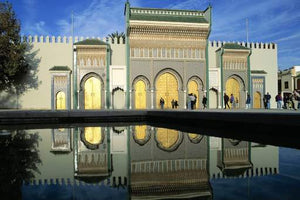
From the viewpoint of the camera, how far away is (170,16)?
2256 cm

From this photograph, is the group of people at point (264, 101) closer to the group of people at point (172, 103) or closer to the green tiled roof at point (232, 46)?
the group of people at point (172, 103)

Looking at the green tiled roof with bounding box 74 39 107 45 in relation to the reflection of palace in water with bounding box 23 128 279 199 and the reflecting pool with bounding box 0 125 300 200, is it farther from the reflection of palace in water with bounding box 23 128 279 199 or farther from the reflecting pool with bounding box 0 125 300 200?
the reflecting pool with bounding box 0 125 300 200

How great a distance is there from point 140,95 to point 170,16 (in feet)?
24.9

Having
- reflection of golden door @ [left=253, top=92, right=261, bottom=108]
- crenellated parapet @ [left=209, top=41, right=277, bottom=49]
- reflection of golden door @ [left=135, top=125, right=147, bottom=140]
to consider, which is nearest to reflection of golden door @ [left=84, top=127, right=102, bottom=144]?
reflection of golden door @ [left=135, top=125, right=147, bottom=140]

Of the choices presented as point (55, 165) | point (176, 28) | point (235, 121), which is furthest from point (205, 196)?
Result: point (176, 28)

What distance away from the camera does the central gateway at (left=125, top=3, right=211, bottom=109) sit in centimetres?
2131

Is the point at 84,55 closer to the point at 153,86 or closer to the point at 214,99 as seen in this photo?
the point at 153,86

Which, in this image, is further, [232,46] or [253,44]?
[253,44]

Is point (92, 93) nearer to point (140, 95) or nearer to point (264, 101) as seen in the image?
point (140, 95)

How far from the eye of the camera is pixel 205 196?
196cm

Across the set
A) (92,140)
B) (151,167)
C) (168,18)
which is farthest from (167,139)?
(168,18)

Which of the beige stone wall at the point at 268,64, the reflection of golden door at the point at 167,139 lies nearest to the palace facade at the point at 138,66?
the beige stone wall at the point at 268,64

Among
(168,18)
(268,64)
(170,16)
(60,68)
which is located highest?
(170,16)

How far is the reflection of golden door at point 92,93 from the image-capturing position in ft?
68.8
